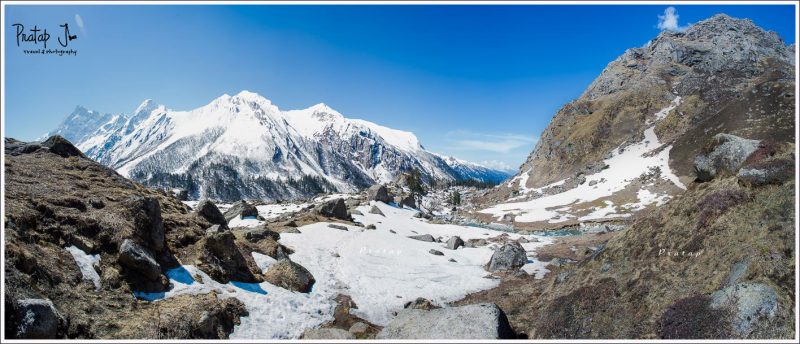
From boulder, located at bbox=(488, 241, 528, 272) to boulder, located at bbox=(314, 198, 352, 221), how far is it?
2952 centimetres

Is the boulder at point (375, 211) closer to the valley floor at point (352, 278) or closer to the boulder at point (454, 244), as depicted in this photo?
the valley floor at point (352, 278)

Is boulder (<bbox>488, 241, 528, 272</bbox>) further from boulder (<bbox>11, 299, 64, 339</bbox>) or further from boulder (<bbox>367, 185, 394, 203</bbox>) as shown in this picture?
boulder (<bbox>367, 185, 394, 203</bbox>)

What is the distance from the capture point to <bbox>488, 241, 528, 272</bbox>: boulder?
41.2m

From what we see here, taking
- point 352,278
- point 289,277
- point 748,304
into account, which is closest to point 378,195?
point 352,278

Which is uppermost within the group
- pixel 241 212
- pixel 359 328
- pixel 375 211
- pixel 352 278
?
pixel 375 211

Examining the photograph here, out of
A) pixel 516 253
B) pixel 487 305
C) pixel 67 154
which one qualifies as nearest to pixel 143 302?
pixel 487 305

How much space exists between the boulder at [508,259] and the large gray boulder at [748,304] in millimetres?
27079

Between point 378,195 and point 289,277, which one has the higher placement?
point 378,195

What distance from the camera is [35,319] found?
12352 millimetres

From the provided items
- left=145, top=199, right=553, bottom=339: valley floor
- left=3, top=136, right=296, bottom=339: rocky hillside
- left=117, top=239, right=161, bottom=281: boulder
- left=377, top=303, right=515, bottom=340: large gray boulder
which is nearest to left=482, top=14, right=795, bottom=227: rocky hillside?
left=145, top=199, right=553, bottom=339: valley floor

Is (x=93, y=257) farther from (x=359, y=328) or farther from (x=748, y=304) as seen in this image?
(x=748, y=304)

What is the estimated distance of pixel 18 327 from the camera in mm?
11945

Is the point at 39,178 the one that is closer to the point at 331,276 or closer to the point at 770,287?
the point at 331,276

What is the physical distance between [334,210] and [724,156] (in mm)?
51321
